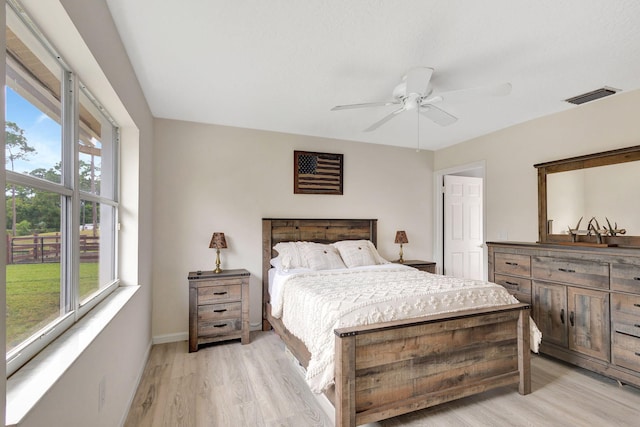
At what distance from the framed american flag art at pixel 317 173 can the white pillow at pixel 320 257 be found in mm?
796

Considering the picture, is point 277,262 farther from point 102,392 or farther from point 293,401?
point 102,392

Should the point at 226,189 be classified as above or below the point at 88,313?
above

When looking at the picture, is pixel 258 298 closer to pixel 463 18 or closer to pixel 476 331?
pixel 476 331

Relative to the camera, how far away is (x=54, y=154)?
140cm

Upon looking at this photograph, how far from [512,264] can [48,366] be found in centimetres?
362

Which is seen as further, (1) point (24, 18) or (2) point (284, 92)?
(2) point (284, 92)

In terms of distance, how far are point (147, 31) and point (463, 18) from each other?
1.87 meters

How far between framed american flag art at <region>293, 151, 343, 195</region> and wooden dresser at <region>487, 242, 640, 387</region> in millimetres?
2191

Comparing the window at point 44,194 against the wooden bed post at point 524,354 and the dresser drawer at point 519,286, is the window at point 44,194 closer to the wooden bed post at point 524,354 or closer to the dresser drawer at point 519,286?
the wooden bed post at point 524,354

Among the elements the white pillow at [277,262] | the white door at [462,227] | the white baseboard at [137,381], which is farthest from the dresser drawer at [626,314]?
the white baseboard at [137,381]

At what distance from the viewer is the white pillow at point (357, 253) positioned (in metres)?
3.67

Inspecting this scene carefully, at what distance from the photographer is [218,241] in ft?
11.3

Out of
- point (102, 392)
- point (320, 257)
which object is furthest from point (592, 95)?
point (102, 392)

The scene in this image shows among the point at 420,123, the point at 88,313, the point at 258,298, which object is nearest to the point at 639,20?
the point at 420,123
